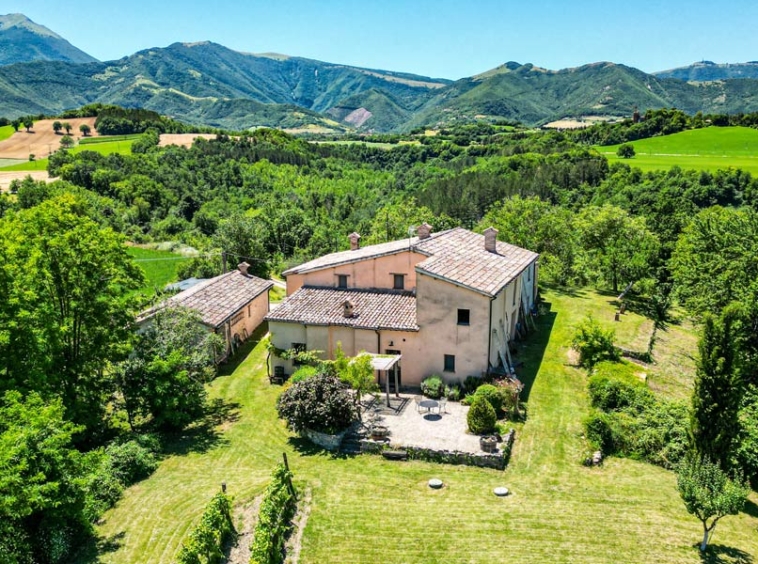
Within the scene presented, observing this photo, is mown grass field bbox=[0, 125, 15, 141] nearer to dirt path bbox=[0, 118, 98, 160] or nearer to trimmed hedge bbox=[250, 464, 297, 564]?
dirt path bbox=[0, 118, 98, 160]

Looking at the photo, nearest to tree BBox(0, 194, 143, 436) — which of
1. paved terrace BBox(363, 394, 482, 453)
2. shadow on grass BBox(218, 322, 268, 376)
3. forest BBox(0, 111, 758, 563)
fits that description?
forest BBox(0, 111, 758, 563)

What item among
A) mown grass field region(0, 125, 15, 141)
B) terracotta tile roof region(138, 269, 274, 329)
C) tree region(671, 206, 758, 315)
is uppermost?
mown grass field region(0, 125, 15, 141)

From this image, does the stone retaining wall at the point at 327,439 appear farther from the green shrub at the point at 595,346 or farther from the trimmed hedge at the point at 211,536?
the green shrub at the point at 595,346

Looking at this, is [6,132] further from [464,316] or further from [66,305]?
[464,316]

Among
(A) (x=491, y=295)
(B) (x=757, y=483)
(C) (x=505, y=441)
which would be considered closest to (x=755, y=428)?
(B) (x=757, y=483)

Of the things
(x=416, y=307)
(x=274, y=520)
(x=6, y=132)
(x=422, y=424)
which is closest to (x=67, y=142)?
(x=6, y=132)

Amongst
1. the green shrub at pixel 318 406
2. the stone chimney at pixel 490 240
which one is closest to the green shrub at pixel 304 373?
the green shrub at pixel 318 406

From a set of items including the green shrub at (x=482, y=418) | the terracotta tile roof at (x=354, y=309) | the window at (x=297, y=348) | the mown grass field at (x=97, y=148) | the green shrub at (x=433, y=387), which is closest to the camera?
the green shrub at (x=482, y=418)

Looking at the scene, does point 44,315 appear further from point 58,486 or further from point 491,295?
point 491,295
